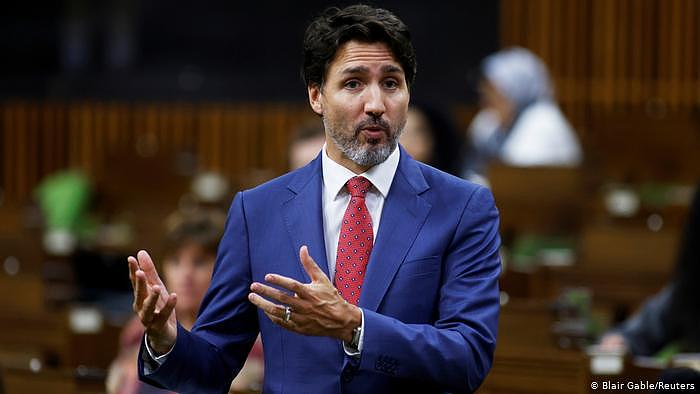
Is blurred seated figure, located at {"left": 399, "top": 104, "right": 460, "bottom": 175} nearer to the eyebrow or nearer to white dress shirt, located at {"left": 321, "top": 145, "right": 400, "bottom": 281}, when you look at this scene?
white dress shirt, located at {"left": 321, "top": 145, "right": 400, "bottom": 281}

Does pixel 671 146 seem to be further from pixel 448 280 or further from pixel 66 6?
pixel 66 6

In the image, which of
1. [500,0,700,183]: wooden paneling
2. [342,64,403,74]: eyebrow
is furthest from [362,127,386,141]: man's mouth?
[500,0,700,183]: wooden paneling

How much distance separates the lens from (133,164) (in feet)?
31.0

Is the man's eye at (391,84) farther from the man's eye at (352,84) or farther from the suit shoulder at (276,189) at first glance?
the suit shoulder at (276,189)

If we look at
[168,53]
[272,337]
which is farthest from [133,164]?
[272,337]

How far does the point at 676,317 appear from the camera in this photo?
4.63 metres

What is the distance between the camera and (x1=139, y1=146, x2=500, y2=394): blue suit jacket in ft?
8.22

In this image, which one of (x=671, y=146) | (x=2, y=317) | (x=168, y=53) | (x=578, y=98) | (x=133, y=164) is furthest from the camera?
(x=168, y=53)

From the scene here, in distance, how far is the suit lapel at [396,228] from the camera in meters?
2.59

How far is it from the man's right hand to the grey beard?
430 mm

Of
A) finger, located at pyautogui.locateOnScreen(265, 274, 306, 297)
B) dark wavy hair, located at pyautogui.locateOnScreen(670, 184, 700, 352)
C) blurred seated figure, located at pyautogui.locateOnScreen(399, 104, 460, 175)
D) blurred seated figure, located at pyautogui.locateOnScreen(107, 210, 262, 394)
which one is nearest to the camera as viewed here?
finger, located at pyautogui.locateOnScreen(265, 274, 306, 297)

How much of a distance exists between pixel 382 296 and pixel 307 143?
101 inches

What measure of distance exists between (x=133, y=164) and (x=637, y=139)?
3457mm

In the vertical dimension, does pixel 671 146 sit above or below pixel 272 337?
below
